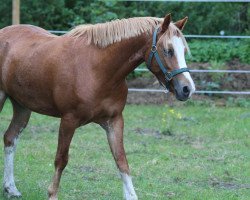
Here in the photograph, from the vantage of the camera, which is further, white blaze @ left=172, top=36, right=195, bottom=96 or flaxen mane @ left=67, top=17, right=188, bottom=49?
flaxen mane @ left=67, top=17, right=188, bottom=49

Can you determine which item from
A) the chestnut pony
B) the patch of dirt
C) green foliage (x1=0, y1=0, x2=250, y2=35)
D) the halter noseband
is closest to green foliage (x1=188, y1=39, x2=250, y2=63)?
the patch of dirt

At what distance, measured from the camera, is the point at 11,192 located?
613 centimetres

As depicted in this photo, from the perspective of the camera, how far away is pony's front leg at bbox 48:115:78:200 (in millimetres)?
5461

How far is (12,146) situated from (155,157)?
218 centimetres

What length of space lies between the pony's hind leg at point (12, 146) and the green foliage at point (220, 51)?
22.2 feet

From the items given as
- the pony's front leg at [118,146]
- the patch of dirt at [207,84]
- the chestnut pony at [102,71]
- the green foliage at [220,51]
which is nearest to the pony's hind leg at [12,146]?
the chestnut pony at [102,71]

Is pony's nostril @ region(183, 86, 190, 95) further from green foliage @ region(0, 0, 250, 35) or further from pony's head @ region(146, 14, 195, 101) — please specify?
green foliage @ region(0, 0, 250, 35)

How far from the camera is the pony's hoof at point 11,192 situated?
241 inches

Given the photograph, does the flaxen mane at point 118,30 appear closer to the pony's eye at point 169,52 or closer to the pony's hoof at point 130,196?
the pony's eye at point 169,52

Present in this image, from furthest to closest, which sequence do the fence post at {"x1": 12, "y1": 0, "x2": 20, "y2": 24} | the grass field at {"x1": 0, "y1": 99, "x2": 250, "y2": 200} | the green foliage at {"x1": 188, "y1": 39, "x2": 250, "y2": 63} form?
the green foliage at {"x1": 188, "y1": 39, "x2": 250, "y2": 63}, the fence post at {"x1": 12, "y1": 0, "x2": 20, "y2": 24}, the grass field at {"x1": 0, "y1": 99, "x2": 250, "y2": 200}

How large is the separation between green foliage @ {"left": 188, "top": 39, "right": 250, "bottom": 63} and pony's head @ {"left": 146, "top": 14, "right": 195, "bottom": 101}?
742cm

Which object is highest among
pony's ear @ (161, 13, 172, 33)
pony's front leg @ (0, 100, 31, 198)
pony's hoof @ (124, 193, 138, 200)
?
pony's ear @ (161, 13, 172, 33)

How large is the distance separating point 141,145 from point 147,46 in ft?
11.0

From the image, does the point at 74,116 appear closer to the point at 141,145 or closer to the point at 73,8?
the point at 141,145
